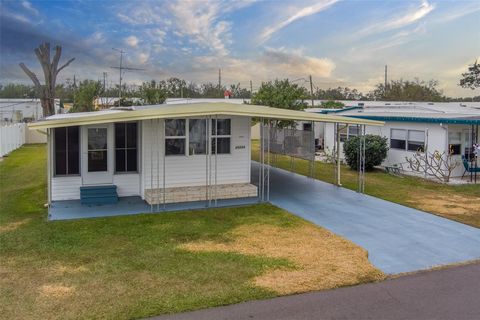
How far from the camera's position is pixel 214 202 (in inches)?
462

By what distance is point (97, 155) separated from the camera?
A: 11961mm

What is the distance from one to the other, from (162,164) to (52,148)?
2.84 meters

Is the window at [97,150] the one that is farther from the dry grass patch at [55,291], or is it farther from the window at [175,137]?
the dry grass patch at [55,291]

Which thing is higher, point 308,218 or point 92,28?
point 92,28

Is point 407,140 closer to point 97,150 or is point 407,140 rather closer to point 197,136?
point 197,136

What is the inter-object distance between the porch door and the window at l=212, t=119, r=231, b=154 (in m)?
2.81

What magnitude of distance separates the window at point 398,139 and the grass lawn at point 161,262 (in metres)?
9.19

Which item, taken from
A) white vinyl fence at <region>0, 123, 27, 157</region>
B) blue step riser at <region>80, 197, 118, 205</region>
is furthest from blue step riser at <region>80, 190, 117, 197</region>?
white vinyl fence at <region>0, 123, 27, 157</region>

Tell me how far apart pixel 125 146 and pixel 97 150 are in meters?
0.74

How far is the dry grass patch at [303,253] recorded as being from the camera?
6.50m

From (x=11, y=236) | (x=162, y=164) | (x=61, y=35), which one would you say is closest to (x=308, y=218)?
(x=162, y=164)

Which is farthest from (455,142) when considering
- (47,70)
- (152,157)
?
(47,70)

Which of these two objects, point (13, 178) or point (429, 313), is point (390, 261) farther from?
point (13, 178)

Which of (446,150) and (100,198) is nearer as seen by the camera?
(100,198)
